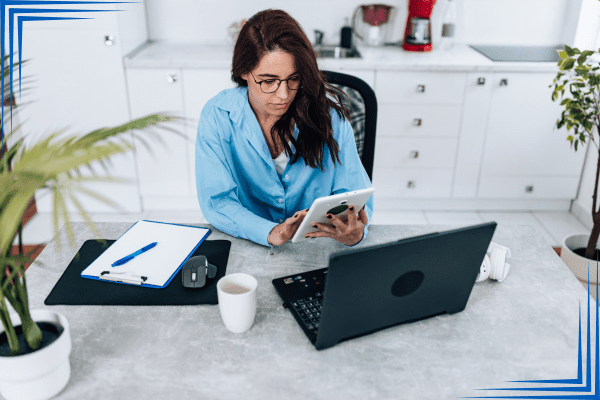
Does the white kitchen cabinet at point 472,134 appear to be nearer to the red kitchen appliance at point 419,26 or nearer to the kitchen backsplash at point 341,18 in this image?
the red kitchen appliance at point 419,26

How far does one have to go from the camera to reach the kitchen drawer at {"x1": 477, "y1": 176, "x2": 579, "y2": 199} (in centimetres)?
307

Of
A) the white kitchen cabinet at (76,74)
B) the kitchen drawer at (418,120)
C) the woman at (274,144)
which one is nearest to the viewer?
the woman at (274,144)

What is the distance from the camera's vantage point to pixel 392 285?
914 millimetres

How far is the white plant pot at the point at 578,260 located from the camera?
228 cm

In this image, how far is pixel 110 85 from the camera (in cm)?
273

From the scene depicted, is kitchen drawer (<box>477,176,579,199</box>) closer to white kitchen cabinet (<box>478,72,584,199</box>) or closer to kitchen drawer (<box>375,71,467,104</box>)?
white kitchen cabinet (<box>478,72,584,199</box>)

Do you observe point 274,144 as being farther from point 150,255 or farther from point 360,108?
point 150,255

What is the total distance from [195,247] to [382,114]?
185 cm

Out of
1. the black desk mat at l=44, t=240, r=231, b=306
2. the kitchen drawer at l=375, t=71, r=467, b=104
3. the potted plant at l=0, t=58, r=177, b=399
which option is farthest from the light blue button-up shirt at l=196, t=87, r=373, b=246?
the kitchen drawer at l=375, t=71, r=467, b=104

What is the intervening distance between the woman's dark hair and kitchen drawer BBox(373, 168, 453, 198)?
4.99 feet

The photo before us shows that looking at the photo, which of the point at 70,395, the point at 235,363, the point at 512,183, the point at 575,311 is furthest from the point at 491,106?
the point at 70,395

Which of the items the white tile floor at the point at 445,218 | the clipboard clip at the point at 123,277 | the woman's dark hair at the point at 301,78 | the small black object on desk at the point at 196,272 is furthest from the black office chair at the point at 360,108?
the white tile floor at the point at 445,218

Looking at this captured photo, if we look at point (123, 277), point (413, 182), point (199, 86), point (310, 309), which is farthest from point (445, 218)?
point (123, 277)

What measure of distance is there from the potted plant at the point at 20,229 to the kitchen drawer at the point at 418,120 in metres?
2.17
